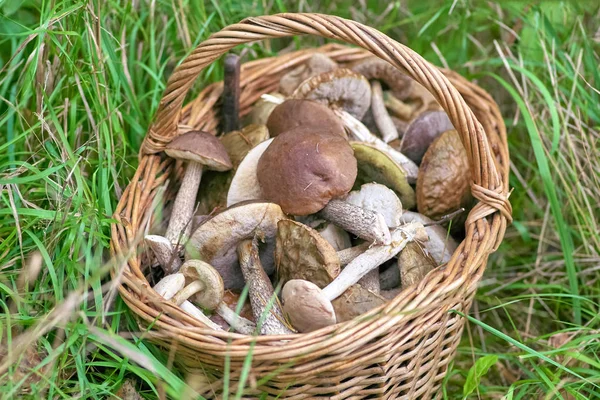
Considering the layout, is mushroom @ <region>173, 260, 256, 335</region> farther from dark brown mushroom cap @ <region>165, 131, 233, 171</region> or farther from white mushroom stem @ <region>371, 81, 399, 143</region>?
white mushroom stem @ <region>371, 81, 399, 143</region>

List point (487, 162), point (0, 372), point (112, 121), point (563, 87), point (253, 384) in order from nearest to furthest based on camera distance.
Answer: point (253, 384) < point (0, 372) < point (487, 162) < point (112, 121) < point (563, 87)

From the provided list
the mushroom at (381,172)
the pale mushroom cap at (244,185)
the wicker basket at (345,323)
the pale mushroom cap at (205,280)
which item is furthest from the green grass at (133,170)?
the mushroom at (381,172)

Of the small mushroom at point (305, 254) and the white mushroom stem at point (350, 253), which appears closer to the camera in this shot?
the small mushroom at point (305, 254)

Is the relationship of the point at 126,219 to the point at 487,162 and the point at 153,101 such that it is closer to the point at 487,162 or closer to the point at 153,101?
the point at 153,101

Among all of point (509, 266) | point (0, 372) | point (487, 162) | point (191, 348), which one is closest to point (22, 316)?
point (0, 372)

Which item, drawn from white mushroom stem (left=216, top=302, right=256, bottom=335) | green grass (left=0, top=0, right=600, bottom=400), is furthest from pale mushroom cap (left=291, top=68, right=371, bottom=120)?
white mushroom stem (left=216, top=302, right=256, bottom=335)

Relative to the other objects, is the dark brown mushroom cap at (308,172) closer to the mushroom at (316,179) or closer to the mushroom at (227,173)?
the mushroom at (316,179)
